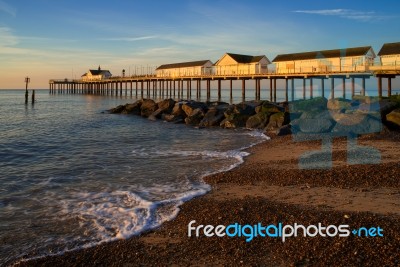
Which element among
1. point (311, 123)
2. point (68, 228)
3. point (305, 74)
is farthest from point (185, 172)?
point (305, 74)

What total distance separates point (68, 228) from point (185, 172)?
17.1ft

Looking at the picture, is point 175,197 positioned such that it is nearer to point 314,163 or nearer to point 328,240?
point 328,240

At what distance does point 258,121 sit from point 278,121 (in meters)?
1.90

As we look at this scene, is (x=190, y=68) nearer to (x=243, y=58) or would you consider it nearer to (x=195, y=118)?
(x=243, y=58)

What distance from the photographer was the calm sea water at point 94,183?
699cm

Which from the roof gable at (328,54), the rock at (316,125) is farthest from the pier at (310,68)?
the rock at (316,125)

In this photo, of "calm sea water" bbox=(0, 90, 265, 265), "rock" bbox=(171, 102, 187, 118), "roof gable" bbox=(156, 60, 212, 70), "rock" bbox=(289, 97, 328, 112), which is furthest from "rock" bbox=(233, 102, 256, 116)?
"roof gable" bbox=(156, 60, 212, 70)

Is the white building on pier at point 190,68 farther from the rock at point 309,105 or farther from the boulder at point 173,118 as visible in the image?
the rock at point 309,105

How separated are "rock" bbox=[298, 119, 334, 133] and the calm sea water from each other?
2409 millimetres

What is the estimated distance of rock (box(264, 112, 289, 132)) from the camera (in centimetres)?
2341

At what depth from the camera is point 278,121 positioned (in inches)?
928

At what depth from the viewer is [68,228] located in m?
7.23

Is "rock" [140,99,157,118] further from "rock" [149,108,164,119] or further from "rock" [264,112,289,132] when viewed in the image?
"rock" [264,112,289,132]
